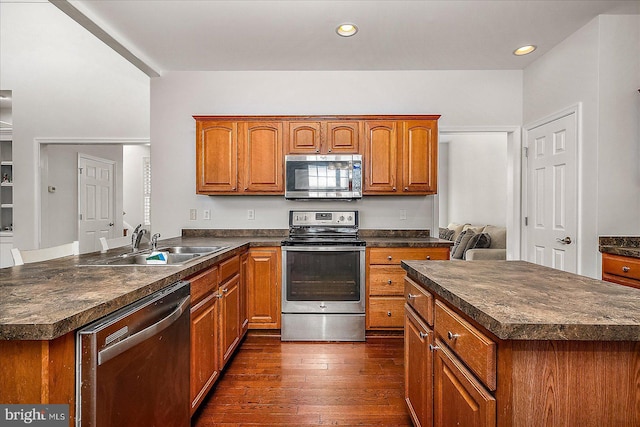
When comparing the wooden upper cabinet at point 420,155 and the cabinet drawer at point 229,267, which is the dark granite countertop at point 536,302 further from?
the wooden upper cabinet at point 420,155

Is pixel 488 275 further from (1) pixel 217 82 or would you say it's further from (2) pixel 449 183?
(2) pixel 449 183

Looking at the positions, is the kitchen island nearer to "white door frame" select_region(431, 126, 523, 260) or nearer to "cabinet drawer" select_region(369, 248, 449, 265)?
"cabinet drawer" select_region(369, 248, 449, 265)

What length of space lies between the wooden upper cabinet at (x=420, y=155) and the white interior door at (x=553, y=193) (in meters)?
0.99

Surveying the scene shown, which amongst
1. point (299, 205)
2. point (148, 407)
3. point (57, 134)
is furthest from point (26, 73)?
point (148, 407)

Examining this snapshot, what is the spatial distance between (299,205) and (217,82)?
1.58m

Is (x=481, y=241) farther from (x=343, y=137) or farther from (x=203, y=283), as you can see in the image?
(x=203, y=283)

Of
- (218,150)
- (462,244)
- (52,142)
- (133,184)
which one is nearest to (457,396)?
(218,150)

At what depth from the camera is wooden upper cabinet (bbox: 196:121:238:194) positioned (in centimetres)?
333

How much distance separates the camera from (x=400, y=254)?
309 centimetres

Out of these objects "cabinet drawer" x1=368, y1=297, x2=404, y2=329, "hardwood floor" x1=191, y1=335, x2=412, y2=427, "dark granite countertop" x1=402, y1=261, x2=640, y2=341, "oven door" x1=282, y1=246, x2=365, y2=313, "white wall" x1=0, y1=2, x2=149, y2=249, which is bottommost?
"hardwood floor" x1=191, y1=335, x2=412, y2=427

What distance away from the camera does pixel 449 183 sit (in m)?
7.11

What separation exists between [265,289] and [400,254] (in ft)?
4.15

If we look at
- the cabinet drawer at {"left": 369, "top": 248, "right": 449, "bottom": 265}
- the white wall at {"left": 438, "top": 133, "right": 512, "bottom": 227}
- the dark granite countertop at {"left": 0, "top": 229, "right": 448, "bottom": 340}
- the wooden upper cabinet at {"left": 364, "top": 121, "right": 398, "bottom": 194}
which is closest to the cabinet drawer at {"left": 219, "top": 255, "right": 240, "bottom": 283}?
the dark granite countertop at {"left": 0, "top": 229, "right": 448, "bottom": 340}

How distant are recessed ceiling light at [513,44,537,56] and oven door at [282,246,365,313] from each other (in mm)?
2334
